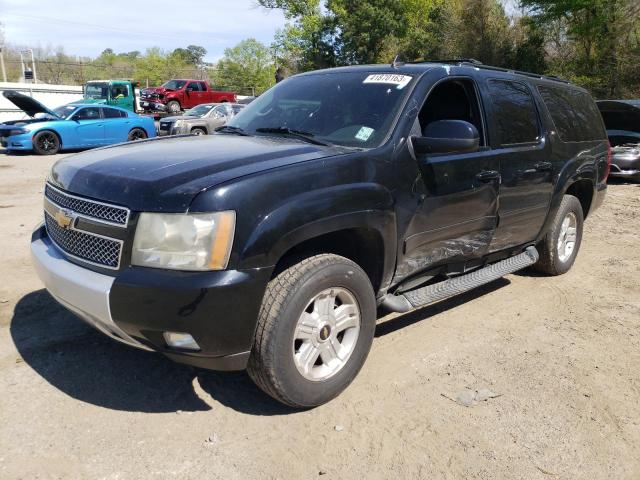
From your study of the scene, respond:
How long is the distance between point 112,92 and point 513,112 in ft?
→ 80.0

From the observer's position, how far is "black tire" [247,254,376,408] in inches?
107

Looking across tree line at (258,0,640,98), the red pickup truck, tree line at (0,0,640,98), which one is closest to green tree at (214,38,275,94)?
tree line at (0,0,640,98)

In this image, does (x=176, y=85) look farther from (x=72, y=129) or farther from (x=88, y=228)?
(x=88, y=228)

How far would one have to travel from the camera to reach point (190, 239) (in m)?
2.50

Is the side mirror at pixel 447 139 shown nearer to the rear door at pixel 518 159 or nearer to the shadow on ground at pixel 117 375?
the rear door at pixel 518 159

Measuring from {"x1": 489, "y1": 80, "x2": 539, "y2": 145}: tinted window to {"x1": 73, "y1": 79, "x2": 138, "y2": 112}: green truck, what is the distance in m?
23.9

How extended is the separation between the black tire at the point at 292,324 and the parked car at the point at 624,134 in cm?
1014

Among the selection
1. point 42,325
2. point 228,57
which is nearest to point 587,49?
point 42,325

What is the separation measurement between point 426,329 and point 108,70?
202 ft

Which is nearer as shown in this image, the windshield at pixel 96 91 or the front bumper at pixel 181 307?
the front bumper at pixel 181 307

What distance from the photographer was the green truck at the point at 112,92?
995 inches

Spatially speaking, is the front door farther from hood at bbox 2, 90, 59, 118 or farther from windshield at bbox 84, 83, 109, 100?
windshield at bbox 84, 83, 109, 100

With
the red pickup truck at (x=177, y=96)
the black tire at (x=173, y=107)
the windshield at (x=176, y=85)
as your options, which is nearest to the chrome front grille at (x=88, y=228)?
the red pickup truck at (x=177, y=96)

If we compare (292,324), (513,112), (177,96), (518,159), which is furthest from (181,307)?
(177,96)
